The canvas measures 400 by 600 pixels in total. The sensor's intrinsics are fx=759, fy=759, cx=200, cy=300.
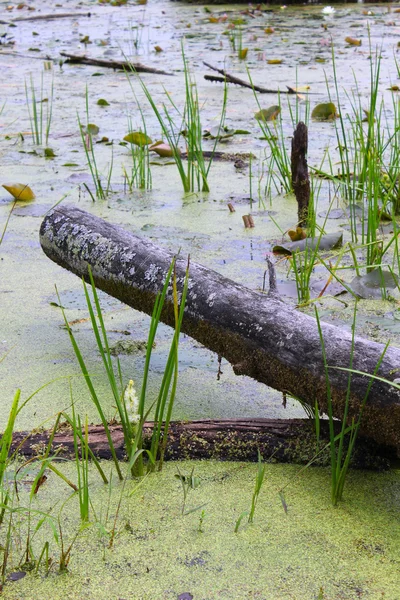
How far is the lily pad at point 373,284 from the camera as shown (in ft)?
6.81

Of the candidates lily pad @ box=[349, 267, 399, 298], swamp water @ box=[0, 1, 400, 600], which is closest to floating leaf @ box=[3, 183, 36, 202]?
swamp water @ box=[0, 1, 400, 600]

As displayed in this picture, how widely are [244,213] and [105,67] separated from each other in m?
3.56

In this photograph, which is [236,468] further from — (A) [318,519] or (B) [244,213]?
(B) [244,213]

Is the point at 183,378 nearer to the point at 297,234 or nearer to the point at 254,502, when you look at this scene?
the point at 254,502

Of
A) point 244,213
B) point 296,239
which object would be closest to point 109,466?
point 296,239

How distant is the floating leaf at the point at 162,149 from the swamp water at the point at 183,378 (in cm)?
6

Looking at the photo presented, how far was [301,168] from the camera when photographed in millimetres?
2535

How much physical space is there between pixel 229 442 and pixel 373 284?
2.89ft

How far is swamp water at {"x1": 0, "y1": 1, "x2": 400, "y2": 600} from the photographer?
44.1 inches

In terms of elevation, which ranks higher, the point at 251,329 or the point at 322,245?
the point at 251,329

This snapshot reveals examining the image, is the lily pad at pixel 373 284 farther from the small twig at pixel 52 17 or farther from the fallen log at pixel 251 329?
the small twig at pixel 52 17

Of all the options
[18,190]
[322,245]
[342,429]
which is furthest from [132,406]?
[18,190]

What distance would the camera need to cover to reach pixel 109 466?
1.37 metres

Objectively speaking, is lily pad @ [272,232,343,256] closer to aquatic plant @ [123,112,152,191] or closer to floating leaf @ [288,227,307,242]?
floating leaf @ [288,227,307,242]
